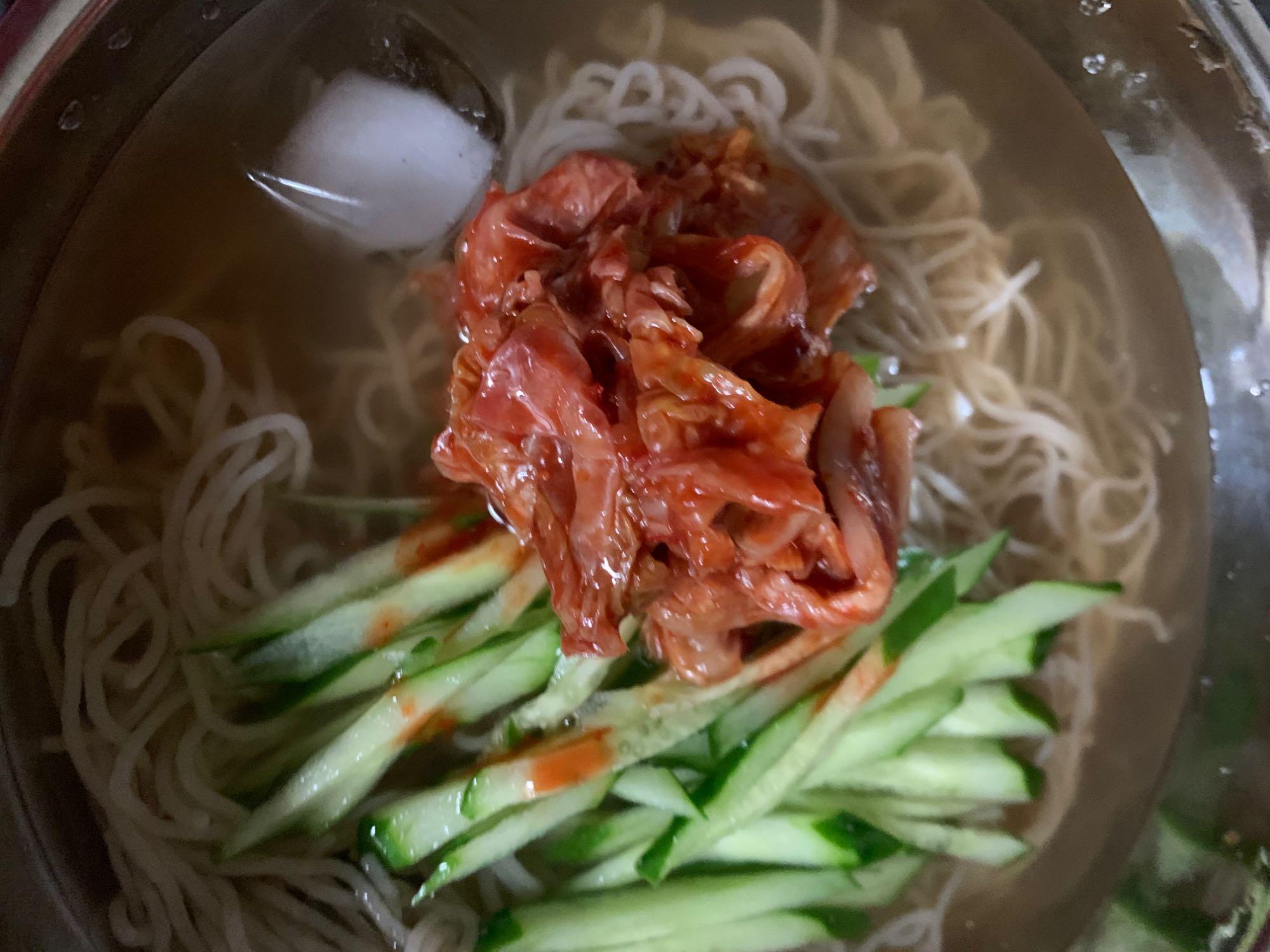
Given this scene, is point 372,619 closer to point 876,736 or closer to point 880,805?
point 876,736

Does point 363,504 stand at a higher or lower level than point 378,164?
lower

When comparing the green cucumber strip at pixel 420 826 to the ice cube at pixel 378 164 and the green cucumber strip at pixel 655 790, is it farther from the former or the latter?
the ice cube at pixel 378 164

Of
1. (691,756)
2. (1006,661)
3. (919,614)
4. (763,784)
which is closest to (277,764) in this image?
(691,756)

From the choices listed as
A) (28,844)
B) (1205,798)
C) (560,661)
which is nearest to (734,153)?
(560,661)

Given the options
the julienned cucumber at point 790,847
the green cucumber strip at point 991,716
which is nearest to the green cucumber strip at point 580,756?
the julienned cucumber at point 790,847

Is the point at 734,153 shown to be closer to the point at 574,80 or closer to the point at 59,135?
the point at 574,80

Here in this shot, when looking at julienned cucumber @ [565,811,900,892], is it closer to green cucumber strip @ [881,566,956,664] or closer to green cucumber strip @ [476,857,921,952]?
green cucumber strip @ [476,857,921,952]

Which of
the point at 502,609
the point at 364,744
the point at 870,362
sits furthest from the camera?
the point at 870,362
